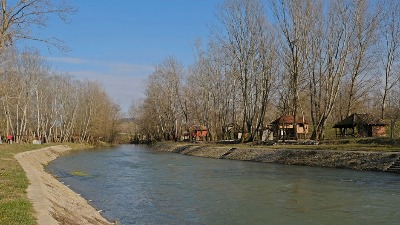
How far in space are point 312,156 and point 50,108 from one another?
56136 millimetres

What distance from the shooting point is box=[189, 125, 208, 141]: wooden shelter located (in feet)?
251

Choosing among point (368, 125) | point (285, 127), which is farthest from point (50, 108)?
point (368, 125)

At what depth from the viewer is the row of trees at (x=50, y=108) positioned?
54938mm

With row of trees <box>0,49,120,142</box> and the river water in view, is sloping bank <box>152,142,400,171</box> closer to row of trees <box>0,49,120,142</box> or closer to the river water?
the river water

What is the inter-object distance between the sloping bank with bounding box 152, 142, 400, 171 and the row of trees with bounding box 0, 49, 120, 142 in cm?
2604

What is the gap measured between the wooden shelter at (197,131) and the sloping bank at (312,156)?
2623 centimetres

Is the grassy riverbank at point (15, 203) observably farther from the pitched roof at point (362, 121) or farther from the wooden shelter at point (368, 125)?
the wooden shelter at point (368, 125)

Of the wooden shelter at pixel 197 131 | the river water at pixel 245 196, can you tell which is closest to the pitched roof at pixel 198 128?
the wooden shelter at pixel 197 131

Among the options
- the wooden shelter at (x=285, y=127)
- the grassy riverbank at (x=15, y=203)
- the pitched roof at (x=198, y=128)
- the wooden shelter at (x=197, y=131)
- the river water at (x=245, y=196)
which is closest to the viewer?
the grassy riverbank at (x=15, y=203)

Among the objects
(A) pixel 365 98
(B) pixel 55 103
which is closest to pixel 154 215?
(A) pixel 365 98

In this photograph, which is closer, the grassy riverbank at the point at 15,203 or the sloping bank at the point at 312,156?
the grassy riverbank at the point at 15,203

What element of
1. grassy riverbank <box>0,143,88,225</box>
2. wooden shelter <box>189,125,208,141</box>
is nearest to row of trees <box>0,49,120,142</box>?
wooden shelter <box>189,125,208,141</box>

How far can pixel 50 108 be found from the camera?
7425cm

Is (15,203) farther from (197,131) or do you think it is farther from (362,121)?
(197,131)
